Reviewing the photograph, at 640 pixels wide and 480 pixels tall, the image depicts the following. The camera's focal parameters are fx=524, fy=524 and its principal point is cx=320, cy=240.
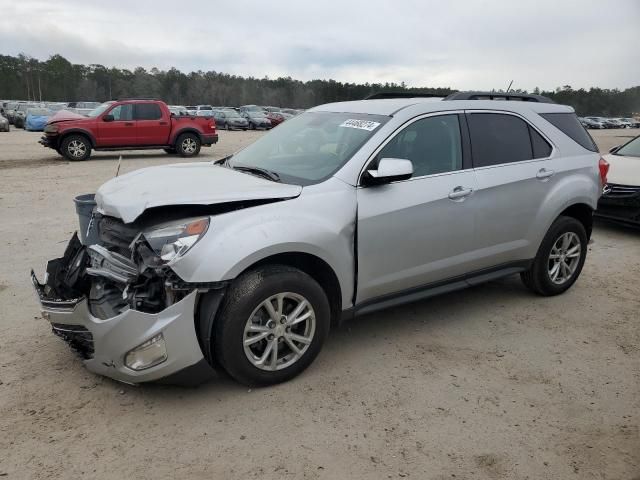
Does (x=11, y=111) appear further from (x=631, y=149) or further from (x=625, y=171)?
(x=625, y=171)

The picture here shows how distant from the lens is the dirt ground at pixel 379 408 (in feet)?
8.70

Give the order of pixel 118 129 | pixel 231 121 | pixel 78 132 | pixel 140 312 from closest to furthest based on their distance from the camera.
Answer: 1. pixel 140 312
2. pixel 78 132
3. pixel 118 129
4. pixel 231 121

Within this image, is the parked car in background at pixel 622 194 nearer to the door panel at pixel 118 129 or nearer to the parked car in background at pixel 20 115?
the door panel at pixel 118 129

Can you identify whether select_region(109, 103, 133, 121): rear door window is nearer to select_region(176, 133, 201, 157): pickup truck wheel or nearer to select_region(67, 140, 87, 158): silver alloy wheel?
select_region(67, 140, 87, 158): silver alloy wheel

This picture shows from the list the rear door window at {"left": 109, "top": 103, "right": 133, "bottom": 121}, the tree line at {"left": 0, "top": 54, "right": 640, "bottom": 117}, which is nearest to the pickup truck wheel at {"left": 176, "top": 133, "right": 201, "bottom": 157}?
the rear door window at {"left": 109, "top": 103, "right": 133, "bottom": 121}

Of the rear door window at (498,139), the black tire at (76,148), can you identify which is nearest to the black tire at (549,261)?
the rear door window at (498,139)

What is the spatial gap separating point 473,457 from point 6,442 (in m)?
2.44

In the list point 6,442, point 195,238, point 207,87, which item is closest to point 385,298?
point 195,238

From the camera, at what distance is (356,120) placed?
400 centimetres

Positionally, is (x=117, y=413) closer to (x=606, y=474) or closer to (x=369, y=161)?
(x=369, y=161)

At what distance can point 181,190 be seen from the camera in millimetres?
3303

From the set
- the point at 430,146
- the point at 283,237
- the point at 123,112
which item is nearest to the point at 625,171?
the point at 430,146

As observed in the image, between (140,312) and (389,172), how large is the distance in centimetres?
177

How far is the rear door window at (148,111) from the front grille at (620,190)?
495 inches
